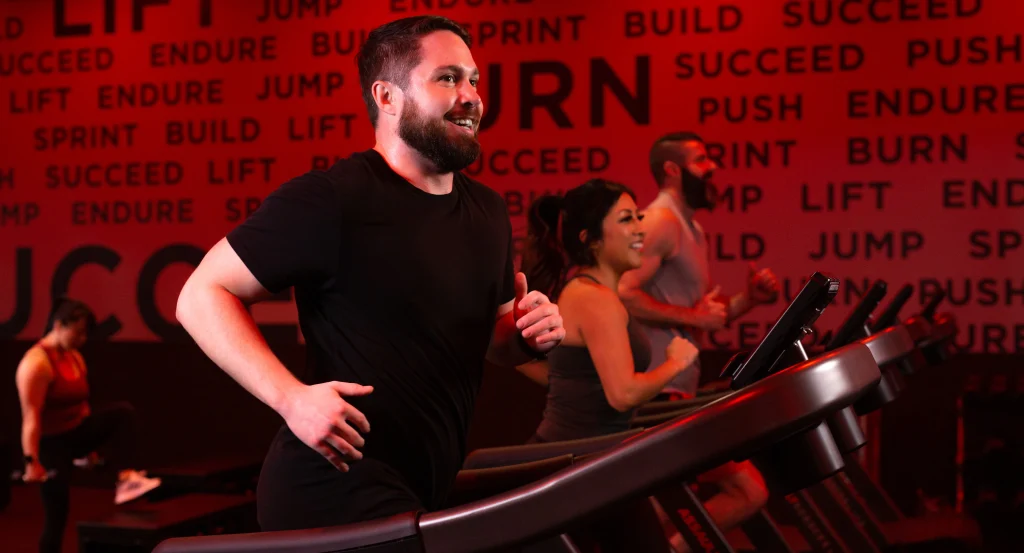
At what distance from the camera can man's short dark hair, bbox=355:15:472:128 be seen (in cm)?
183

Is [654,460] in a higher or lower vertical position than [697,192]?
lower

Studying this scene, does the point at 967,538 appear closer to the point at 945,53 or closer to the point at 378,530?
the point at 945,53

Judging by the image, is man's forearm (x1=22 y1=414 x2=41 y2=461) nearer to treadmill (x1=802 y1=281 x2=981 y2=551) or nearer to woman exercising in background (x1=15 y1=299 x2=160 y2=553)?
woman exercising in background (x1=15 y1=299 x2=160 y2=553)

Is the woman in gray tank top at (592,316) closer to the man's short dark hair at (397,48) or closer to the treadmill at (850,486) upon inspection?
the treadmill at (850,486)

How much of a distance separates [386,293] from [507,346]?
12.6 inches

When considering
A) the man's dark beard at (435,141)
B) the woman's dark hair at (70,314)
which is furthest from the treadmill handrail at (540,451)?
the woman's dark hair at (70,314)

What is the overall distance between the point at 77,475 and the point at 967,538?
17.7ft

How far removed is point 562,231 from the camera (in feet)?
11.0

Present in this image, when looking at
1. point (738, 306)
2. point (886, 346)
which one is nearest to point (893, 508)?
point (738, 306)

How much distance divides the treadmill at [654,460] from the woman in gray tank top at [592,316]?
1.75m

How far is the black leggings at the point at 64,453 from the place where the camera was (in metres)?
4.80

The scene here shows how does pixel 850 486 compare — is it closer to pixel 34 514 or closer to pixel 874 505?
pixel 874 505

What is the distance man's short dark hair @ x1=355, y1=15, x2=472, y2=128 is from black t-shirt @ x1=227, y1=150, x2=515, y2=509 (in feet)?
0.47

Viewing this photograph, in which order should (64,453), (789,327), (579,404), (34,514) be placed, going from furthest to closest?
1. (34,514)
2. (64,453)
3. (579,404)
4. (789,327)
